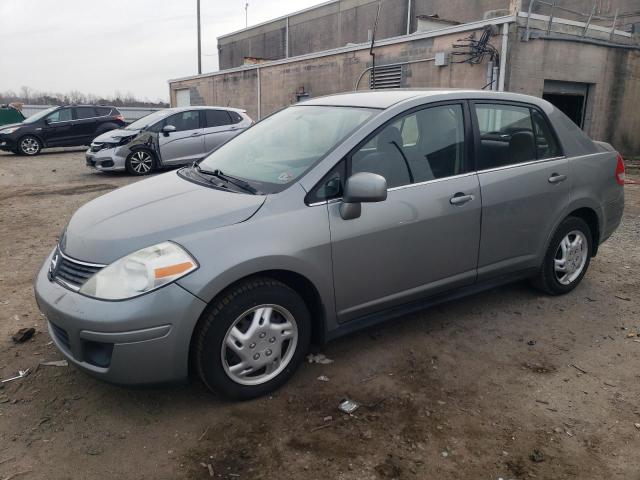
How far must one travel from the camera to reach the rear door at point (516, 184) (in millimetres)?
3660

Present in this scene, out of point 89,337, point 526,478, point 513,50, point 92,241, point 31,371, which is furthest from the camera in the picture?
point 513,50

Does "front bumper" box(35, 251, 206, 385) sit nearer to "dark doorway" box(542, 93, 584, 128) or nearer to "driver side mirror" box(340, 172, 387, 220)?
"driver side mirror" box(340, 172, 387, 220)

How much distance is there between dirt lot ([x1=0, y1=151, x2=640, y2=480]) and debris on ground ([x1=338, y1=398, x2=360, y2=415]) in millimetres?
41

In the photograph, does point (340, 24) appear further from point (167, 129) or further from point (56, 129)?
point (167, 129)

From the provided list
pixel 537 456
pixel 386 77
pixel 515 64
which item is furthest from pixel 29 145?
pixel 537 456

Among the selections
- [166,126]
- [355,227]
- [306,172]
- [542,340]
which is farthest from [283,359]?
[166,126]

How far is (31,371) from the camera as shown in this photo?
10.6 feet

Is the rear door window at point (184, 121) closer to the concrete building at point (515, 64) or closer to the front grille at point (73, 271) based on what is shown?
the concrete building at point (515, 64)

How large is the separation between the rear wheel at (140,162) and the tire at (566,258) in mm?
9199

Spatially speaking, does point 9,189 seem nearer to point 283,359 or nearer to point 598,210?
point 283,359

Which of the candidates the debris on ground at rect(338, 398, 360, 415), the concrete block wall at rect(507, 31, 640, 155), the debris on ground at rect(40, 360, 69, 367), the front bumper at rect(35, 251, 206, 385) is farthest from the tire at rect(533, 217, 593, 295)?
the concrete block wall at rect(507, 31, 640, 155)

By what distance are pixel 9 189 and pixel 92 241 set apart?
892cm

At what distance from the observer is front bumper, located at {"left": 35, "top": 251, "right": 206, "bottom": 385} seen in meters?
2.51

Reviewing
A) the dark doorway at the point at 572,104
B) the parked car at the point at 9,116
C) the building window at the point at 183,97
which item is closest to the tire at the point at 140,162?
the dark doorway at the point at 572,104
